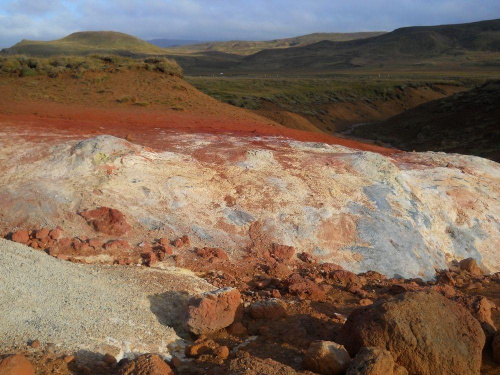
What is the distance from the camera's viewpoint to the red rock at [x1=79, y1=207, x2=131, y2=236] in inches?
271

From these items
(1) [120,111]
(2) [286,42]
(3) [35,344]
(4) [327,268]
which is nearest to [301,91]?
(1) [120,111]

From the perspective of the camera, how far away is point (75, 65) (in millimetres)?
19141

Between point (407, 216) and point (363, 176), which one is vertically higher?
point (363, 176)

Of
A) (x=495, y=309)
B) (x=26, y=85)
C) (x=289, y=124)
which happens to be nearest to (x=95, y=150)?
(x=495, y=309)

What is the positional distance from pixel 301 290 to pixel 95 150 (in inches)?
156

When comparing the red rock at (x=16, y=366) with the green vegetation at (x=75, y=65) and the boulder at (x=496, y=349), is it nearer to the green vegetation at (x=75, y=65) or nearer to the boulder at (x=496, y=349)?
the boulder at (x=496, y=349)

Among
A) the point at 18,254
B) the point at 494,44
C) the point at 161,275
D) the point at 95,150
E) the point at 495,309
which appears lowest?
the point at 495,309

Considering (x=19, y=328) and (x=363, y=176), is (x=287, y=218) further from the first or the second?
(x=19, y=328)

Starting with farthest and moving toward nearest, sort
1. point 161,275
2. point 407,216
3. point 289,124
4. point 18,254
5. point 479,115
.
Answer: point 479,115 → point 289,124 → point 407,216 → point 161,275 → point 18,254

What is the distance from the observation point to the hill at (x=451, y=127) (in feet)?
73.2

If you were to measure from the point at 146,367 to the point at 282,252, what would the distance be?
139 inches

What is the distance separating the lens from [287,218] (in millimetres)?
7691

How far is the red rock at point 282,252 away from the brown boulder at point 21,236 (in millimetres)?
3142

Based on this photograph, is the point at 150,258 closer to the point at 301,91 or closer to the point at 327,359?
the point at 327,359
